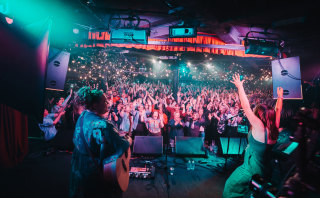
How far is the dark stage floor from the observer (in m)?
2.81

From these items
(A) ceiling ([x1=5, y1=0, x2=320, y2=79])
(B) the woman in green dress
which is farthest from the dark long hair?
(A) ceiling ([x1=5, y1=0, x2=320, y2=79])

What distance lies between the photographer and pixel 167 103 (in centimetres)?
605

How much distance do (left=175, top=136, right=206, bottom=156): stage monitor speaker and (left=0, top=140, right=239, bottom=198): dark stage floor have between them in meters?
0.26

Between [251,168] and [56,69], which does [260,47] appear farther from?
[56,69]

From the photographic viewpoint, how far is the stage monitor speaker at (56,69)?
140 inches

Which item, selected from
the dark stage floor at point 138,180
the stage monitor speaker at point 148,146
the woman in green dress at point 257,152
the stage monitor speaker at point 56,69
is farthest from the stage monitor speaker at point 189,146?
the stage monitor speaker at point 56,69

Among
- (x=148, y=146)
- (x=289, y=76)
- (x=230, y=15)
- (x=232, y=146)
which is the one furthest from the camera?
(x=232, y=146)

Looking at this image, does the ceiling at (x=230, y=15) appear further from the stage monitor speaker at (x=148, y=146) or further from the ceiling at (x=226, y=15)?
the stage monitor speaker at (x=148, y=146)

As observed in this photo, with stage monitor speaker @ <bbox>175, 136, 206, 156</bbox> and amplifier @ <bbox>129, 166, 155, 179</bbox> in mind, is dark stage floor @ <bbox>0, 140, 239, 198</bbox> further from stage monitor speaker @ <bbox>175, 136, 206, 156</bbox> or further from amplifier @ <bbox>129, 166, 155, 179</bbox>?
stage monitor speaker @ <bbox>175, 136, 206, 156</bbox>

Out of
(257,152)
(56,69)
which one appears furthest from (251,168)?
(56,69)

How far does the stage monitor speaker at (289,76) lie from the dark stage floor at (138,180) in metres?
2.52

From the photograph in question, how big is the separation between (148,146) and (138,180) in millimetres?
1113

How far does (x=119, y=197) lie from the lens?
1.45 metres

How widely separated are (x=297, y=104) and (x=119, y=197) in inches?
304
